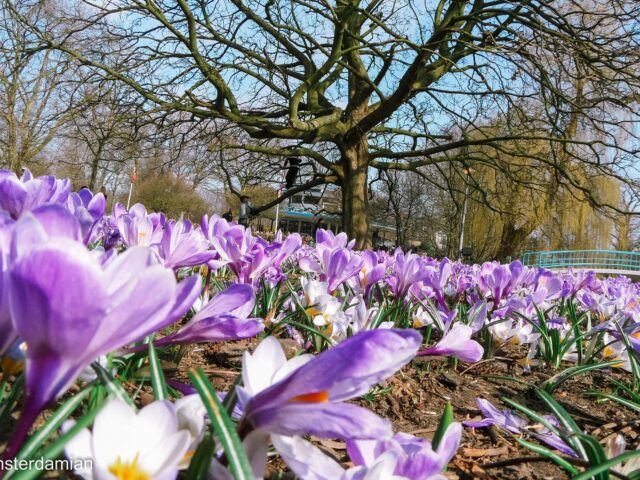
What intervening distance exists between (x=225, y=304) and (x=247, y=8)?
31.1 feet

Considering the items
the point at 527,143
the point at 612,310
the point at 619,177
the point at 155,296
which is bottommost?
the point at 612,310

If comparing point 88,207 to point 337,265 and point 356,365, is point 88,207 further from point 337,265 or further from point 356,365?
point 356,365

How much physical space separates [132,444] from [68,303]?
6.9 inches

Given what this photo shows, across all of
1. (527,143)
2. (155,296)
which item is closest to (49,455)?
(155,296)

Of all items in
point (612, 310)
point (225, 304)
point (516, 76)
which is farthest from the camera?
point (516, 76)

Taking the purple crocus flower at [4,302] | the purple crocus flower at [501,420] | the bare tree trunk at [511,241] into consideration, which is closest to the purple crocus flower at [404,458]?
the purple crocus flower at [4,302]

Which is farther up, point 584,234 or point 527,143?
point 527,143

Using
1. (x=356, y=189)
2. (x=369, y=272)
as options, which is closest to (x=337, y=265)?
(x=369, y=272)

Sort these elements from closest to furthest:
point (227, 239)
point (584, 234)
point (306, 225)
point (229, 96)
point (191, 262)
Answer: point (191, 262) → point (227, 239) → point (229, 96) → point (584, 234) → point (306, 225)

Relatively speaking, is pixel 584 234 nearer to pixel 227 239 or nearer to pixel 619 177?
pixel 619 177

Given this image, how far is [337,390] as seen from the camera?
45cm

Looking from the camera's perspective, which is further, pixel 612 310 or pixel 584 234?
pixel 584 234

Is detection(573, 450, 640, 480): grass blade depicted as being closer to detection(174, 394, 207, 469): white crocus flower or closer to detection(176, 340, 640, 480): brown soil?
detection(176, 340, 640, 480): brown soil

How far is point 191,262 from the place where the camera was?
1.34 m
